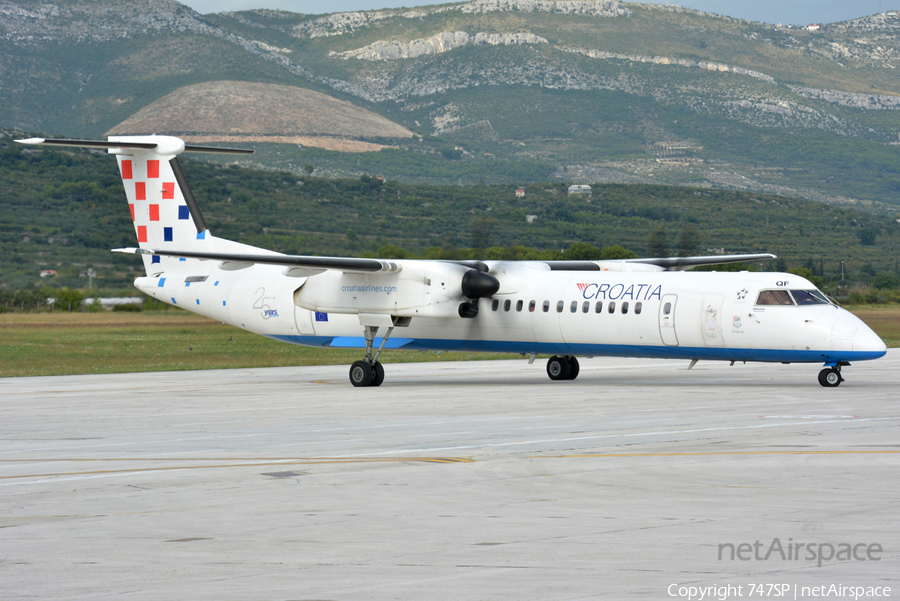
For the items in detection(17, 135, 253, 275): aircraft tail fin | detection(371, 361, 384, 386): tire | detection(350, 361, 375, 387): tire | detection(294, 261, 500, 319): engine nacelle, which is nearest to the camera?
detection(294, 261, 500, 319): engine nacelle

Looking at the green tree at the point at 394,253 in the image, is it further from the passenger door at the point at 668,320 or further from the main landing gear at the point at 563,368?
the passenger door at the point at 668,320

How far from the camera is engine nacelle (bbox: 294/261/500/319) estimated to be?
24.7 metres

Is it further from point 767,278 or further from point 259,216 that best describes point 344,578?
point 259,216

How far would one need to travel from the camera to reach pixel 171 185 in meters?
28.5

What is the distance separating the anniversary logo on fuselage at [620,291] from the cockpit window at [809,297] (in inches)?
118

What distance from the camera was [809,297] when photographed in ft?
72.1

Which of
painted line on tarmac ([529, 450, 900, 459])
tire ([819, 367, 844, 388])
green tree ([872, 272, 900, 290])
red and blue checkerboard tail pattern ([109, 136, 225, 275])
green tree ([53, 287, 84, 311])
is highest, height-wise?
red and blue checkerboard tail pattern ([109, 136, 225, 275])

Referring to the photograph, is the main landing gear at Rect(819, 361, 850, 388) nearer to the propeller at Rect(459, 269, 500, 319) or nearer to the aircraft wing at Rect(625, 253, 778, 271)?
the aircraft wing at Rect(625, 253, 778, 271)

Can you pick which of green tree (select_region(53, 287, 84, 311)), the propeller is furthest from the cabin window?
green tree (select_region(53, 287, 84, 311))

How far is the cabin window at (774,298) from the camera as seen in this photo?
21812 millimetres

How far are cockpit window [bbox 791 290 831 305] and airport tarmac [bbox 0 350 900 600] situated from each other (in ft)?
9.07

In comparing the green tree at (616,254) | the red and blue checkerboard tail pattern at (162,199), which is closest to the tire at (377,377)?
the red and blue checkerboard tail pattern at (162,199)

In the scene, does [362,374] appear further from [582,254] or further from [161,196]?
[582,254]

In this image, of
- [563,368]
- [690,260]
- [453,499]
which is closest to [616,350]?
[563,368]
